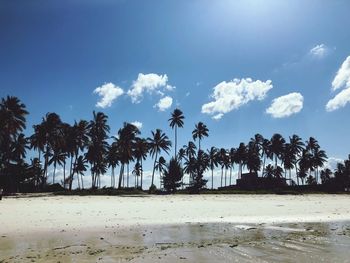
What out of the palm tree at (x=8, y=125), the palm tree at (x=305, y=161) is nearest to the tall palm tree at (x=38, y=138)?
the palm tree at (x=8, y=125)

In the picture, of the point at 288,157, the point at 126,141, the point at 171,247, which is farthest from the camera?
the point at 288,157

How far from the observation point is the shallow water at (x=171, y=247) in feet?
29.0

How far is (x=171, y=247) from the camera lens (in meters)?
10.7

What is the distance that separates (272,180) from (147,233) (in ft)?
288

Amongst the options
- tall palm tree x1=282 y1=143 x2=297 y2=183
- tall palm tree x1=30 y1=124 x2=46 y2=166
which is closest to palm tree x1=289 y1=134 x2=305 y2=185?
tall palm tree x1=282 y1=143 x2=297 y2=183

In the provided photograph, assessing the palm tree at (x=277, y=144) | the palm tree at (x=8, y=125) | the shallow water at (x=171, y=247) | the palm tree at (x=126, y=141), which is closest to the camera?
the shallow water at (x=171, y=247)

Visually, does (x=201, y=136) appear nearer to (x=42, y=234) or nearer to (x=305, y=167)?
(x=305, y=167)

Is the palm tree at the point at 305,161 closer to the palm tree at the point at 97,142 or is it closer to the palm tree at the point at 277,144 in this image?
the palm tree at the point at 277,144

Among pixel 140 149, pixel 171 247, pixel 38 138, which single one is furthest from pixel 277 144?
pixel 171 247

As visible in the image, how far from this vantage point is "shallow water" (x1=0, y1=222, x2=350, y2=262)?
8836mm

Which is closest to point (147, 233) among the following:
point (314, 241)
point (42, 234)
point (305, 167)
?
point (42, 234)

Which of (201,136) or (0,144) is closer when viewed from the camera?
(0,144)

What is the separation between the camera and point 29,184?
76812 mm

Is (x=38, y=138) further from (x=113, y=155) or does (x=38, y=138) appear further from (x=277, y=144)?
(x=277, y=144)
